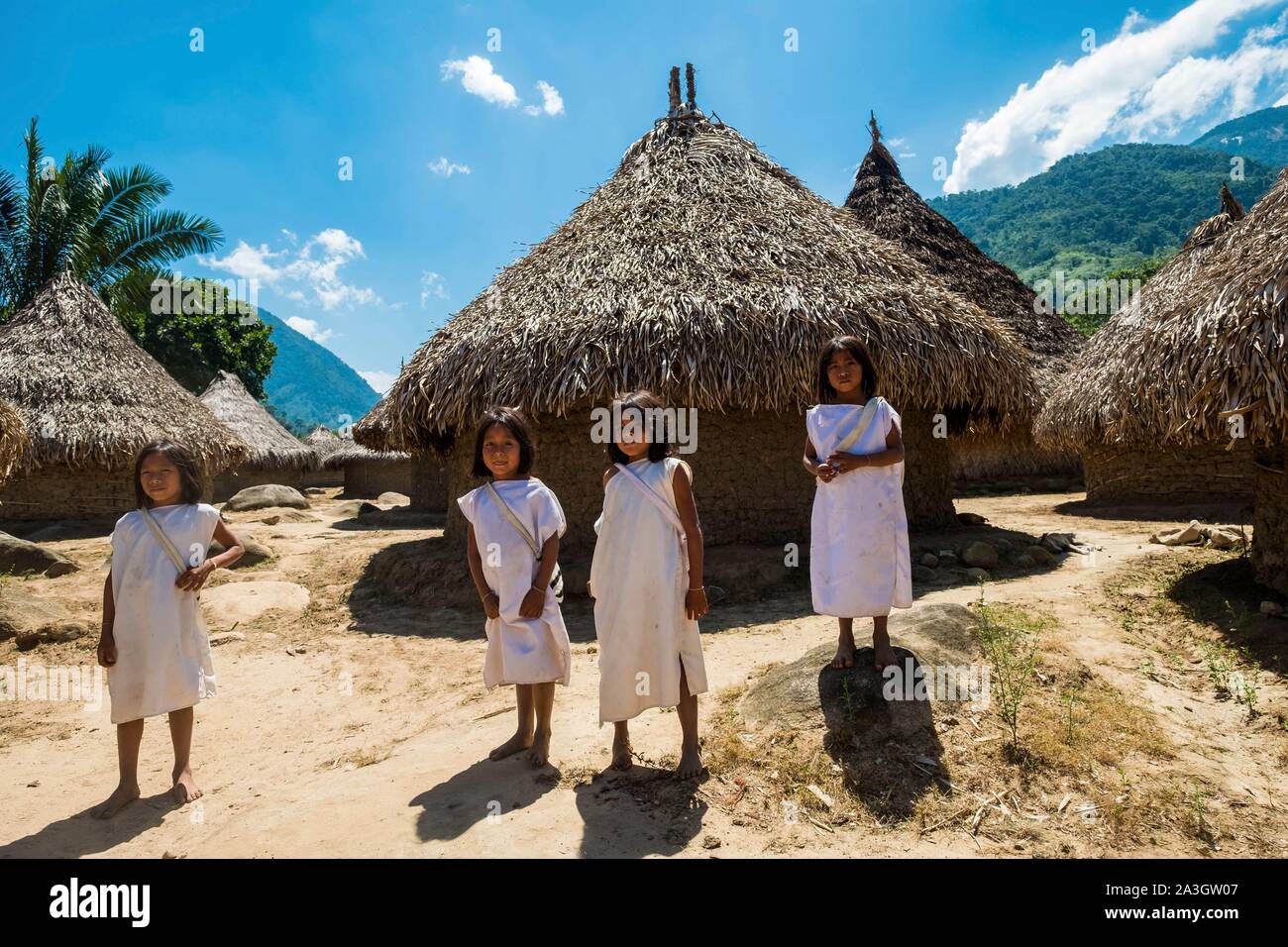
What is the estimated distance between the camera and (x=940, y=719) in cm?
Result: 285

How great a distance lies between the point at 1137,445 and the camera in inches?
365

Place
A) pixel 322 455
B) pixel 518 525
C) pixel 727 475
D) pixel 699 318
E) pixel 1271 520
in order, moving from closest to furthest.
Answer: pixel 518 525 → pixel 1271 520 → pixel 699 318 → pixel 727 475 → pixel 322 455

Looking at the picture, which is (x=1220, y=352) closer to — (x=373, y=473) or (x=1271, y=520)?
(x=1271, y=520)

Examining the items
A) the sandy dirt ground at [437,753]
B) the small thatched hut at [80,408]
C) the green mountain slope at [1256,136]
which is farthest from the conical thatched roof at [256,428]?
the green mountain slope at [1256,136]

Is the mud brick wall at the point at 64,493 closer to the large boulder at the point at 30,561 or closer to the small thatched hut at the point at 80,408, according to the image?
the small thatched hut at the point at 80,408

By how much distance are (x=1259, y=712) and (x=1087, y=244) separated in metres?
65.8

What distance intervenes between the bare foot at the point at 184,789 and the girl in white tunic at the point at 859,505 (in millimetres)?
2768

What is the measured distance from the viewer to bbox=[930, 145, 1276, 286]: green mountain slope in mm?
51900

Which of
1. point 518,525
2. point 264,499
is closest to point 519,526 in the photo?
point 518,525

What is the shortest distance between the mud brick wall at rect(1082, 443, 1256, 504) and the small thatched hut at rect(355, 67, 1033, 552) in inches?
131

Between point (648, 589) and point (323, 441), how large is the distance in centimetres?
2427

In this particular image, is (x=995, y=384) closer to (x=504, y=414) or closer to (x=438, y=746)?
(x=504, y=414)

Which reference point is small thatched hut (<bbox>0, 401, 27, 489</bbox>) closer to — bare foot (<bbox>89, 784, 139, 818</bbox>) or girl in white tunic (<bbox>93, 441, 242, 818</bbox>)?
girl in white tunic (<bbox>93, 441, 242, 818</bbox>)

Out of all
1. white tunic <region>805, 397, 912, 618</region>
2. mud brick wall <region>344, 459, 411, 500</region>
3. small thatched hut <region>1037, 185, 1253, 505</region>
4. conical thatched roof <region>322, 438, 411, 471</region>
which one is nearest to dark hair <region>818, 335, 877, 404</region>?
white tunic <region>805, 397, 912, 618</region>
